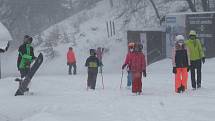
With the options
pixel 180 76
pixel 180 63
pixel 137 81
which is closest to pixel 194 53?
pixel 180 63

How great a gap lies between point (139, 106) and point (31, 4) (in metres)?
49.9

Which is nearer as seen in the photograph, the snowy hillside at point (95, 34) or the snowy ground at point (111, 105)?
the snowy ground at point (111, 105)

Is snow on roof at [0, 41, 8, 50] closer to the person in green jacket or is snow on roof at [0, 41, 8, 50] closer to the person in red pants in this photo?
the person in red pants

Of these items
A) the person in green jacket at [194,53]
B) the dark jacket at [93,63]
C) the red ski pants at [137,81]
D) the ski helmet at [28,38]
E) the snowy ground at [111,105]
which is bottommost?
the snowy ground at [111,105]

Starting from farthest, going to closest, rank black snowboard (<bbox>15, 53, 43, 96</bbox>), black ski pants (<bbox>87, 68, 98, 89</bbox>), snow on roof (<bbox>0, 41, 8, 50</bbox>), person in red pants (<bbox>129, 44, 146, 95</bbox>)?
snow on roof (<bbox>0, 41, 8, 50</bbox>), black ski pants (<bbox>87, 68, 98, 89</bbox>), black snowboard (<bbox>15, 53, 43, 96</bbox>), person in red pants (<bbox>129, 44, 146, 95</bbox>)

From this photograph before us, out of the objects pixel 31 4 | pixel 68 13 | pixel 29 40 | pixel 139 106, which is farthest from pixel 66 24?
pixel 139 106

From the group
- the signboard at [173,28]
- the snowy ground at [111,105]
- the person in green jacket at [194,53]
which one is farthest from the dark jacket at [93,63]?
the signboard at [173,28]

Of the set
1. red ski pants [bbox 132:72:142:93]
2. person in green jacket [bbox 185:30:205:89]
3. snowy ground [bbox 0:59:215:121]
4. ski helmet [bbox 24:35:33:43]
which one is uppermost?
ski helmet [bbox 24:35:33:43]

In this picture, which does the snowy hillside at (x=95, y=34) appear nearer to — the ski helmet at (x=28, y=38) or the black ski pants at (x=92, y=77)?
the black ski pants at (x=92, y=77)

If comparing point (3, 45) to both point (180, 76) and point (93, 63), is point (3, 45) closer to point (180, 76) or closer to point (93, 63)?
point (93, 63)

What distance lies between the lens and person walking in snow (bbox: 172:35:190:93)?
1552 cm

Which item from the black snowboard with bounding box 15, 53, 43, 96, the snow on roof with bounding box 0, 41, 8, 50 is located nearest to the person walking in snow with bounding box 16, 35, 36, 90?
the black snowboard with bounding box 15, 53, 43, 96

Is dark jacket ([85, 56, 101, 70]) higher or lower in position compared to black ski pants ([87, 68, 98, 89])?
higher

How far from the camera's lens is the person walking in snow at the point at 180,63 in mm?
15516
